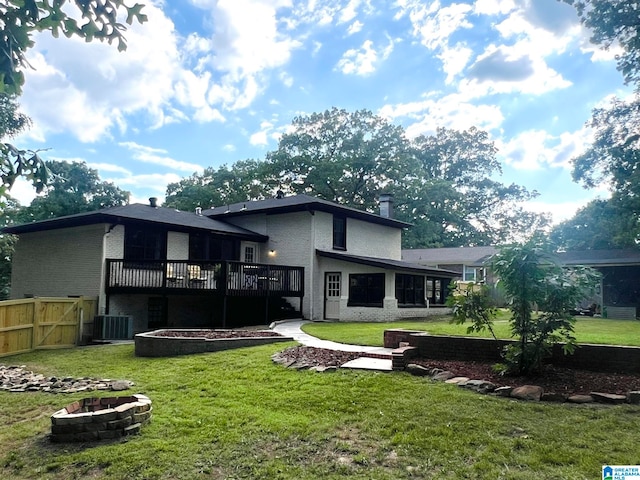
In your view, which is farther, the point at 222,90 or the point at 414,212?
the point at 414,212

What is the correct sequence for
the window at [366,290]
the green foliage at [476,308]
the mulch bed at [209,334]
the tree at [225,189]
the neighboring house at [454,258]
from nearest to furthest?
the green foliage at [476,308], the mulch bed at [209,334], the window at [366,290], the neighboring house at [454,258], the tree at [225,189]

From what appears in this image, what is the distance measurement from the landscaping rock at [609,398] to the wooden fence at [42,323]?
14010 mm

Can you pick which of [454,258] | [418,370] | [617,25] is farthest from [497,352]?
[454,258]

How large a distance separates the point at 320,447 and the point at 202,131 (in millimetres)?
17603

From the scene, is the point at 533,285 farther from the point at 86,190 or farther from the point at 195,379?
the point at 86,190

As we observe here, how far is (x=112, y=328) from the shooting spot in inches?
585

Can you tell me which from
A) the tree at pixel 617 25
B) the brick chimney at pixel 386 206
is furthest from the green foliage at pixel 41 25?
the brick chimney at pixel 386 206

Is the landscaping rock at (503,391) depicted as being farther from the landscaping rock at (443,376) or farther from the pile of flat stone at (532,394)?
the landscaping rock at (443,376)

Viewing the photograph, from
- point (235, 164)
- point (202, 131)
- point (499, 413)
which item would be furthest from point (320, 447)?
point (235, 164)

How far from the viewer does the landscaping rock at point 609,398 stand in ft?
19.4

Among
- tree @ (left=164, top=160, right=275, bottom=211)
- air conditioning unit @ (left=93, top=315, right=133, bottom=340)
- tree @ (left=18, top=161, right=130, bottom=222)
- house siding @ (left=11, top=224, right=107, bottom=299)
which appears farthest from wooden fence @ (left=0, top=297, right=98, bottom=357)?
tree @ (left=164, top=160, right=275, bottom=211)

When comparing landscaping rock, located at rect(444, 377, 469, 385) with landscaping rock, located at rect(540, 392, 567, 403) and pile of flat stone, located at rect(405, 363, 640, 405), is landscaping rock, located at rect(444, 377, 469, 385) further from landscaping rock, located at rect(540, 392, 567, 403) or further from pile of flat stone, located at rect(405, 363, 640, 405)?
landscaping rock, located at rect(540, 392, 567, 403)

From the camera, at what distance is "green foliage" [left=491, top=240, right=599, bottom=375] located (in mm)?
6953

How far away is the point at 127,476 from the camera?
4.38m
